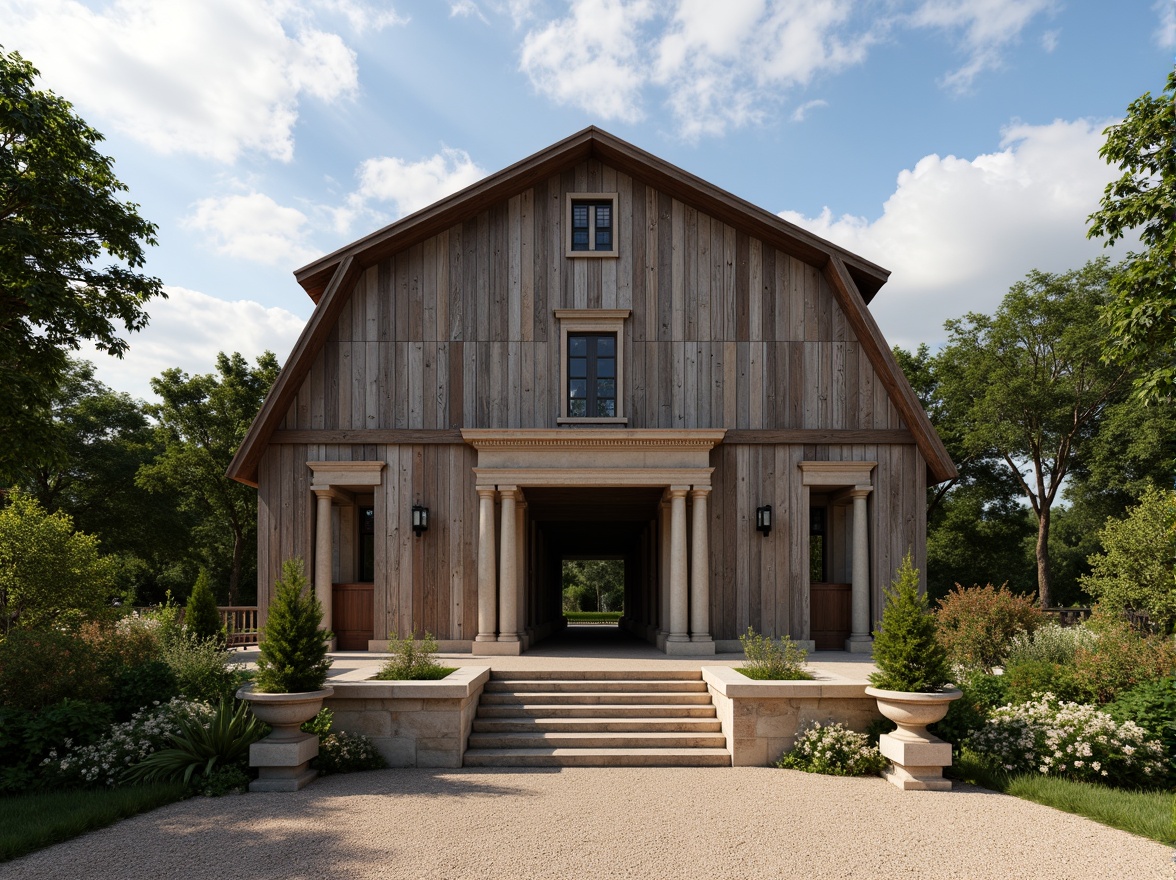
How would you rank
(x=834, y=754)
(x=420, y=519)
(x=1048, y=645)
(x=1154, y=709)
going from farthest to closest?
(x=420, y=519), (x=1048, y=645), (x=834, y=754), (x=1154, y=709)

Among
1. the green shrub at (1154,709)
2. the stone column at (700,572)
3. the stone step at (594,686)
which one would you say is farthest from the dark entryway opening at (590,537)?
the green shrub at (1154,709)

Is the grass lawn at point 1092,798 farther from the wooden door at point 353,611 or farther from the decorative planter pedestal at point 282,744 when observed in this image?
the wooden door at point 353,611

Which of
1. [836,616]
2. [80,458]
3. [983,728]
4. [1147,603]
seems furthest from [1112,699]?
[80,458]

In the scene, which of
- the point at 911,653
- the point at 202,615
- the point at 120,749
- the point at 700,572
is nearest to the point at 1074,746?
the point at 911,653

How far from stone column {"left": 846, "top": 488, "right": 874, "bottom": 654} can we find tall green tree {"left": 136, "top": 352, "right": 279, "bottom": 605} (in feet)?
81.6

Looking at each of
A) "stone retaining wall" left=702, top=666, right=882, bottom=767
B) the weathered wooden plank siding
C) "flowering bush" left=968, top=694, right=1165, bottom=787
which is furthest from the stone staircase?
the weathered wooden plank siding

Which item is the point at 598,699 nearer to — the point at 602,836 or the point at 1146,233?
the point at 602,836

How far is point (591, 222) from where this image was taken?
53.2ft

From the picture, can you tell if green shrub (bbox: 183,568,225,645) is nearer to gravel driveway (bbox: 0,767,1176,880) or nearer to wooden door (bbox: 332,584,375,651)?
wooden door (bbox: 332,584,375,651)

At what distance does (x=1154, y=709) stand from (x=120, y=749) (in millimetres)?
12581

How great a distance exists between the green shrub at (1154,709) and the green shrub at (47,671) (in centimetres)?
1315

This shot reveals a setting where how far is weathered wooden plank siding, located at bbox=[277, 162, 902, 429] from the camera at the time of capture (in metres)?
15.7

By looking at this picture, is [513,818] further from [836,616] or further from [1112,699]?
[836,616]

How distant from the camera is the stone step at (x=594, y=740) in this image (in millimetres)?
10219
